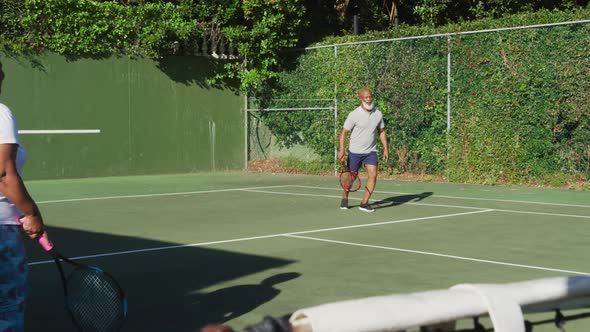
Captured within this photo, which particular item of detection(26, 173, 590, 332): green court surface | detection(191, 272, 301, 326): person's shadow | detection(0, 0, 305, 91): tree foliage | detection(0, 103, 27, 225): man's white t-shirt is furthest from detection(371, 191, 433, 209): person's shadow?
detection(0, 103, 27, 225): man's white t-shirt

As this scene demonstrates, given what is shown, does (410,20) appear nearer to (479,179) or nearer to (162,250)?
(479,179)

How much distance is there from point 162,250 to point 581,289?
22.9ft

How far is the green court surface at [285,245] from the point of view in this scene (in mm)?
6430

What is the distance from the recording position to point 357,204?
13.4 metres

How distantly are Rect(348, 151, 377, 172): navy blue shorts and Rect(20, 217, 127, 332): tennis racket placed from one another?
8251 millimetres

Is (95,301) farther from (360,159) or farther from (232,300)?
(360,159)

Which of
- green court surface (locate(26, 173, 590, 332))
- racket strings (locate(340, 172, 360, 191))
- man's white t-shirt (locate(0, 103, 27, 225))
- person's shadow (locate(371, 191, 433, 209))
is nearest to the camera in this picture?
man's white t-shirt (locate(0, 103, 27, 225))

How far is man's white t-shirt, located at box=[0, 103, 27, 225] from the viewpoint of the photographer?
3842 mm

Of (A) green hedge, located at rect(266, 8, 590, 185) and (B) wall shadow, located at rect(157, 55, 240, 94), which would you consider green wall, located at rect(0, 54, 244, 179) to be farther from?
(A) green hedge, located at rect(266, 8, 590, 185)

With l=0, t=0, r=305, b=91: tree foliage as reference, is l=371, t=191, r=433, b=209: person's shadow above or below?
below

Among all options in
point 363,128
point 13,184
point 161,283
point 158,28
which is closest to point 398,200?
point 363,128

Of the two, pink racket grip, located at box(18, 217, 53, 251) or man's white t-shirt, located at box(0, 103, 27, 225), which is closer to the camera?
man's white t-shirt, located at box(0, 103, 27, 225)

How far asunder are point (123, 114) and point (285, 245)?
11717 millimetres

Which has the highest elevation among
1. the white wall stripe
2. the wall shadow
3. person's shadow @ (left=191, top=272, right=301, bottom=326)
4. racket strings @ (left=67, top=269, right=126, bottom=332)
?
the wall shadow
